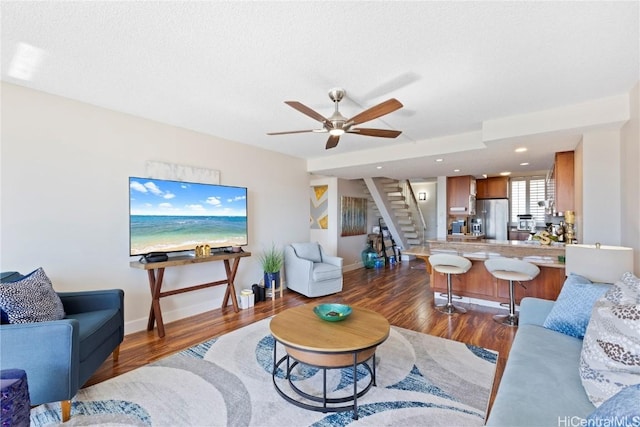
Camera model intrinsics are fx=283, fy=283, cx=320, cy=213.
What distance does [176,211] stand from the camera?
3.63 metres

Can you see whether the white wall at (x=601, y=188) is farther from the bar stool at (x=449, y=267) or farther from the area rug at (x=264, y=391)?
the area rug at (x=264, y=391)

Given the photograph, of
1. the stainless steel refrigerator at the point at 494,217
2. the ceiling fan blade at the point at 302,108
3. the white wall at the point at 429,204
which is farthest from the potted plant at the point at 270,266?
the stainless steel refrigerator at the point at 494,217

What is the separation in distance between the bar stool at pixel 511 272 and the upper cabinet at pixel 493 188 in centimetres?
462

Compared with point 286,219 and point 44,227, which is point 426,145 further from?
point 44,227

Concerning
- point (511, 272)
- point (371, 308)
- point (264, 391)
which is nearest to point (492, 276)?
point (511, 272)

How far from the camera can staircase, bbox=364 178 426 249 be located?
742cm

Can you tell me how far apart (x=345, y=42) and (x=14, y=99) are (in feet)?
10.3

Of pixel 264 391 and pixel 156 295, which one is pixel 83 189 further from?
pixel 264 391

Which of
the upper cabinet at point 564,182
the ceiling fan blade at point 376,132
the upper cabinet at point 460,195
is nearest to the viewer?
the ceiling fan blade at point 376,132

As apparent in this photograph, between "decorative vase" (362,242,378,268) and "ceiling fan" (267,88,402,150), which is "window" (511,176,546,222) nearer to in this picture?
"decorative vase" (362,242,378,268)

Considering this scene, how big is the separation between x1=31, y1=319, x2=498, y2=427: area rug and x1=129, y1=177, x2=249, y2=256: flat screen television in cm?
139

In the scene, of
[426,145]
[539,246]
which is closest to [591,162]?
[539,246]

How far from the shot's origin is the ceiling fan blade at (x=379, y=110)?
2203 mm

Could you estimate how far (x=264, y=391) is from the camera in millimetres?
2227
